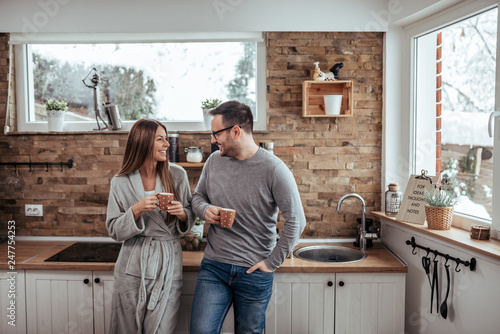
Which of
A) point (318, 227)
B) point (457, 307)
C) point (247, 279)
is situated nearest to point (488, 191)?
point (457, 307)

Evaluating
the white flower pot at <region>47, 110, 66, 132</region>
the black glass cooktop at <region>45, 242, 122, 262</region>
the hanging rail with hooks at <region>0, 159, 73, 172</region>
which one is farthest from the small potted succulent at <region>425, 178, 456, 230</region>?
the white flower pot at <region>47, 110, 66, 132</region>

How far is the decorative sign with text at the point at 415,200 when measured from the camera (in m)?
2.28

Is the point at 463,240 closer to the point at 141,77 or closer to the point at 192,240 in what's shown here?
the point at 192,240

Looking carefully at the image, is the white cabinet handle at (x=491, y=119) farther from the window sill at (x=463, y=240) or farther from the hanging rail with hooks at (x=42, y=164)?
the hanging rail with hooks at (x=42, y=164)

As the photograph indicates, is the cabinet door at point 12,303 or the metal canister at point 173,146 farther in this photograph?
the metal canister at point 173,146

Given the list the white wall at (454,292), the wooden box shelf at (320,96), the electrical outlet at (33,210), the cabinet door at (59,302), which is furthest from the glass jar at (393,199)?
the electrical outlet at (33,210)

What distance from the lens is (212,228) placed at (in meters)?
1.93

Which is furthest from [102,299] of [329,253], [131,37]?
[131,37]

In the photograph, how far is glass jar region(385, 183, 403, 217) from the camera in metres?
2.52

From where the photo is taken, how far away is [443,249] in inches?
80.7

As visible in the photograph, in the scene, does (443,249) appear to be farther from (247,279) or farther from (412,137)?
(247,279)

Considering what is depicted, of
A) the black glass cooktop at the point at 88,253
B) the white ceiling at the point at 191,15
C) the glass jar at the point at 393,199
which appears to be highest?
the white ceiling at the point at 191,15

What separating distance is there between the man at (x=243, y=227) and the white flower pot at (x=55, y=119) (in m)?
1.56

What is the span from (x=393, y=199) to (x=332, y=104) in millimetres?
778
